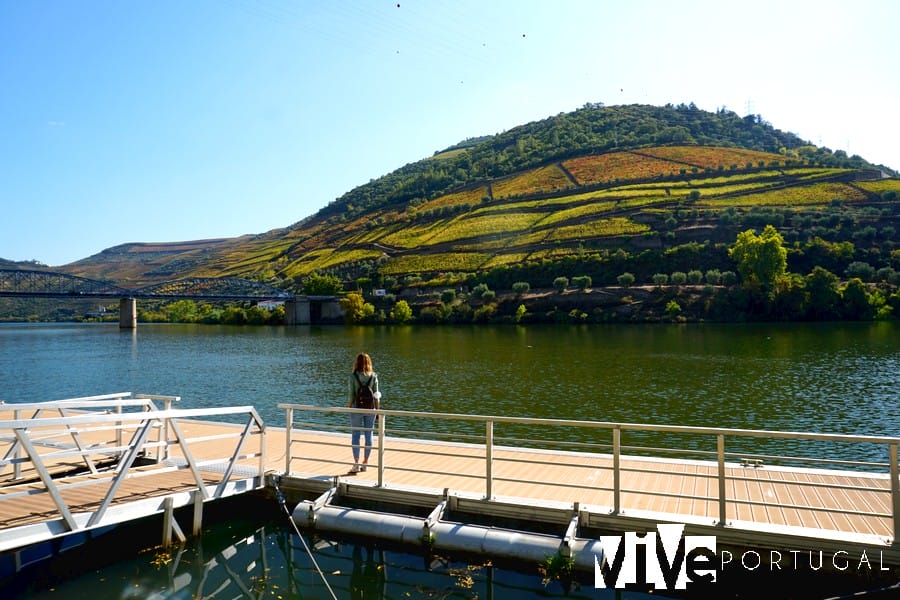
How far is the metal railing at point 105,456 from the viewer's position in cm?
820

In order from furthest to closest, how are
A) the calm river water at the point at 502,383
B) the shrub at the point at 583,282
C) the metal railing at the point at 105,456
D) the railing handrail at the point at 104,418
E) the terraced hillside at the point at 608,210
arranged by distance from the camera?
Result: the terraced hillside at the point at 608,210 < the shrub at the point at 583,282 < the calm river water at the point at 502,383 < the metal railing at the point at 105,456 < the railing handrail at the point at 104,418

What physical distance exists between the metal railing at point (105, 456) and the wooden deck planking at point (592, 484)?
0.86ft

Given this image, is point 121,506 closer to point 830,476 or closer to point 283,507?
point 283,507

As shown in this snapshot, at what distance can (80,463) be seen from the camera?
12133mm

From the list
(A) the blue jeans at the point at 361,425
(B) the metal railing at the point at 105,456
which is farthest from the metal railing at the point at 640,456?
(B) the metal railing at the point at 105,456

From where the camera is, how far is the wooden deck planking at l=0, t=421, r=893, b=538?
8500 millimetres

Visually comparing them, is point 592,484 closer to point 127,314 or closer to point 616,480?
point 616,480

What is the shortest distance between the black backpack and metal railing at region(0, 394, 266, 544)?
71.3 inches

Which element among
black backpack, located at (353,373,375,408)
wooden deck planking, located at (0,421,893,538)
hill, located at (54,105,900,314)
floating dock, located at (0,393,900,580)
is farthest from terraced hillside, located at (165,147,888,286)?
floating dock, located at (0,393,900,580)

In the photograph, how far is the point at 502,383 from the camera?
3488cm

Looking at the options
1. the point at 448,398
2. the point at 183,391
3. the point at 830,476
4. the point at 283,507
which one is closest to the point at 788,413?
the point at 448,398

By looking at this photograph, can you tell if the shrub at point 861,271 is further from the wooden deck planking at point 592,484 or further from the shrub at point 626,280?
the wooden deck planking at point 592,484

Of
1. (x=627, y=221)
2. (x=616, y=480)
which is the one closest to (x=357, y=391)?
(x=616, y=480)

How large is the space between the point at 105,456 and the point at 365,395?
5573 mm
